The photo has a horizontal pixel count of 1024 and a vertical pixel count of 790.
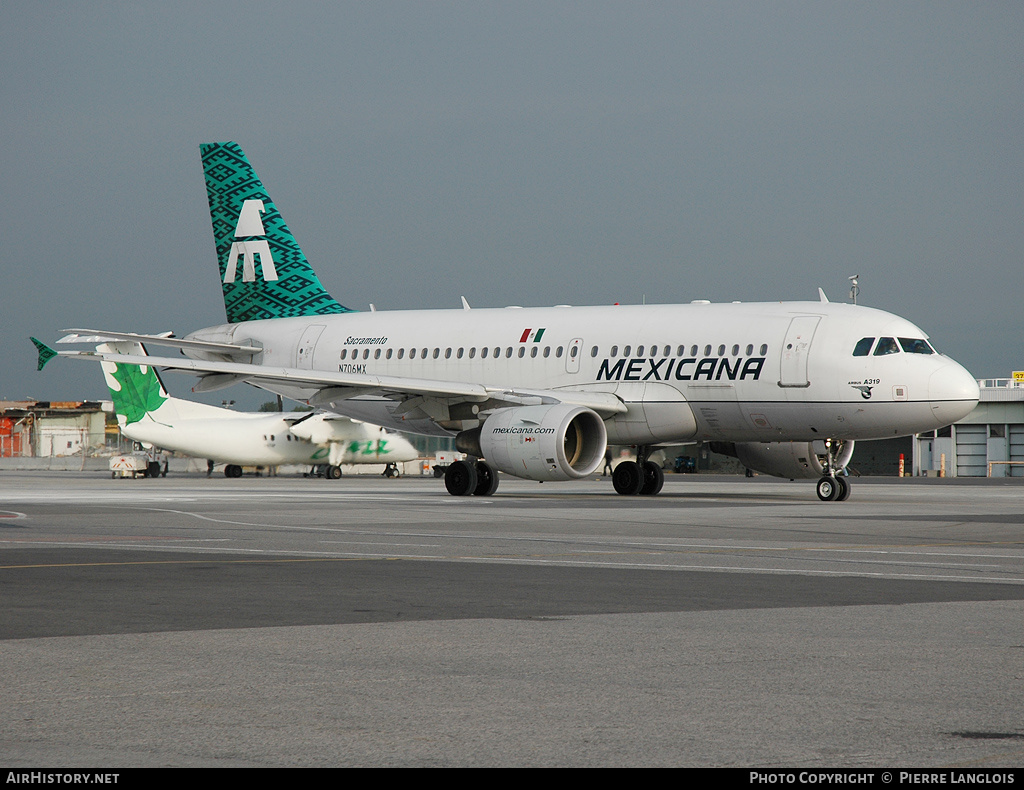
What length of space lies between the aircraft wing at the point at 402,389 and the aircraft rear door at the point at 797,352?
373 cm

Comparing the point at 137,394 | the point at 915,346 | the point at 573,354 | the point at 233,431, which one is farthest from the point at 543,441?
the point at 137,394

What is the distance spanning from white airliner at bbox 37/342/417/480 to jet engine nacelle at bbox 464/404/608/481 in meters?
30.3

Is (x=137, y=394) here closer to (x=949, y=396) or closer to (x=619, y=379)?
(x=619, y=379)

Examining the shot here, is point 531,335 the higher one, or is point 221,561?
point 531,335

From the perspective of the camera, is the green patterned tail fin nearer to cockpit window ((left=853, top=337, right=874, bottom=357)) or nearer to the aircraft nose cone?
cockpit window ((left=853, top=337, right=874, bottom=357))

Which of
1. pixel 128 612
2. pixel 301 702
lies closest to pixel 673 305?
pixel 128 612

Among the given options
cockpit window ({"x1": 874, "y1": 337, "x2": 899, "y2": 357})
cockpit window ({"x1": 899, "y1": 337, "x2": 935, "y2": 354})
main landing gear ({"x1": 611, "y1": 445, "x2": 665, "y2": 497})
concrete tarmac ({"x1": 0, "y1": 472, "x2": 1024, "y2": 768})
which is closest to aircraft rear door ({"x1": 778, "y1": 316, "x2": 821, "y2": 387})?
cockpit window ({"x1": 874, "y1": 337, "x2": 899, "y2": 357})

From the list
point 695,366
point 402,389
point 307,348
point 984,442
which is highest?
point 307,348

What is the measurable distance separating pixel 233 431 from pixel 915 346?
36.9 m

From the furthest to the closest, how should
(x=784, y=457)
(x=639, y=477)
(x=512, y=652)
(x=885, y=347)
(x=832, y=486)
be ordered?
1. (x=639, y=477)
2. (x=784, y=457)
3. (x=832, y=486)
4. (x=885, y=347)
5. (x=512, y=652)

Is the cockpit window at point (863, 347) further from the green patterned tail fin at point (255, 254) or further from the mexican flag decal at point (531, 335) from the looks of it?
the green patterned tail fin at point (255, 254)

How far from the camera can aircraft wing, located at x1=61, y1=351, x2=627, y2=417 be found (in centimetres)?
2856

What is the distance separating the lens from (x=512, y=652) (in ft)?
23.7
